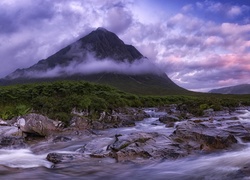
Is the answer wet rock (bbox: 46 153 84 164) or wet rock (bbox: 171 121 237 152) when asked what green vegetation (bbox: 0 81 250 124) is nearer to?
wet rock (bbox: 46 153 84 164)

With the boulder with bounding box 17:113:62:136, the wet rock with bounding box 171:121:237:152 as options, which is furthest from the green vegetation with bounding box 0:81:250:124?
the wet rock with bounding box 171:121:237:152

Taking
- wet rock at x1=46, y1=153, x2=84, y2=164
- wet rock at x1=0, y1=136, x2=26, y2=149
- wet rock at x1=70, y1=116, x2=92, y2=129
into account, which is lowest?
wet rock at x1=46, y1=153, x2=84, y2=164

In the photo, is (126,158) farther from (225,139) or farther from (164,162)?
(225,139)

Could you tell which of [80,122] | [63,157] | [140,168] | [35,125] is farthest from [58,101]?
[140,168]

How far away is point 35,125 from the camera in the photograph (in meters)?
20.6

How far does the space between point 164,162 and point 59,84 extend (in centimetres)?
2651

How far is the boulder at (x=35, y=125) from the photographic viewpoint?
2050 centimetres

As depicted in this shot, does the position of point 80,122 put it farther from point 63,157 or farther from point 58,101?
point 63,157

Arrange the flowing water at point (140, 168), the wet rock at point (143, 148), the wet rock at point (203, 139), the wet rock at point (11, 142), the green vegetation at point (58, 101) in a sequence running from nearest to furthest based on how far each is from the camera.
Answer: the flowing water at point (140, 168) < the wet rock at point (143, 148) < the wet rock at point (203, 139) < the wet rock at point (11, 142) < the green vegetation at point (58, 101)

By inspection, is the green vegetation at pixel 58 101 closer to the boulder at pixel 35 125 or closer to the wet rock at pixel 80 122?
the wet rock at pixel 80 122

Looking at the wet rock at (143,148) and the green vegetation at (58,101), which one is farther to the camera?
the green vegetation at (58,101)

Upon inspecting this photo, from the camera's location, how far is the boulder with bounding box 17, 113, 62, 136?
2050 centimetres

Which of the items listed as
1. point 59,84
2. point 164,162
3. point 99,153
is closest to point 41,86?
point 59,84

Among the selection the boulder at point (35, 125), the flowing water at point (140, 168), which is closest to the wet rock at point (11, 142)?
the flowing water at point (140, 168)
